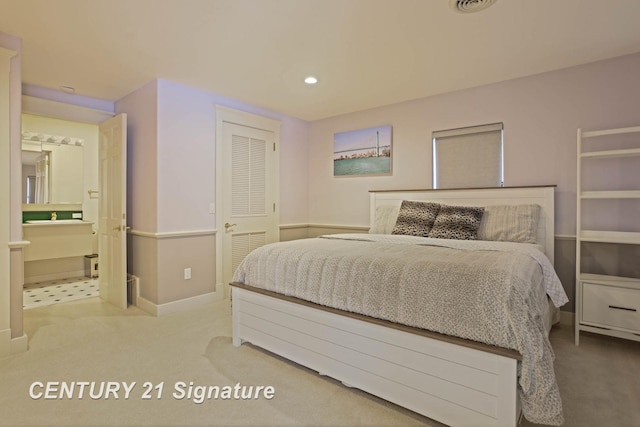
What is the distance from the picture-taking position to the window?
11.0 ft

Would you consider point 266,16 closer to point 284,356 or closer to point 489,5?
point 489,5

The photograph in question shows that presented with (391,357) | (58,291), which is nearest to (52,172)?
(58,291)

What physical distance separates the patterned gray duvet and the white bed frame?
0.05 metres

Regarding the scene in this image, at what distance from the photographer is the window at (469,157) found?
337 cm

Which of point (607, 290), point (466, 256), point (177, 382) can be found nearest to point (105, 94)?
point (177, 382)

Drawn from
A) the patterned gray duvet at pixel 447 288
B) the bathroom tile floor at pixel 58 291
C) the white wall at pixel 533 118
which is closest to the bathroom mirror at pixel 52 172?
the bathroom tile floor at pixel 58 291

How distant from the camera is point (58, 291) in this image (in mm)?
4258

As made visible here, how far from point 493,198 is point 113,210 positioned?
402cm

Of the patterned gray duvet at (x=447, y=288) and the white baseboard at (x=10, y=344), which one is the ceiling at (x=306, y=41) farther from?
the white baseboard at (x=10, y=344)

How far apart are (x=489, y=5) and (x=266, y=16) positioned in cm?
139

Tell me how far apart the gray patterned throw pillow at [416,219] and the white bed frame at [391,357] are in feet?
5.01

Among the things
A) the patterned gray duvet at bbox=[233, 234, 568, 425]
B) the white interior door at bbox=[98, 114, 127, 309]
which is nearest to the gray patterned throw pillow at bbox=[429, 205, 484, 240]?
the patterned gray duvet at bbox=[233, 234, 568, 425]

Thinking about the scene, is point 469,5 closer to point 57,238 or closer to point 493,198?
point 493,198

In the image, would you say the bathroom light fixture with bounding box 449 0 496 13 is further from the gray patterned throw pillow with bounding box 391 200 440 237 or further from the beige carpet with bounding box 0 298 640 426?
the beige carpet with bounding box 0 298 640 426
